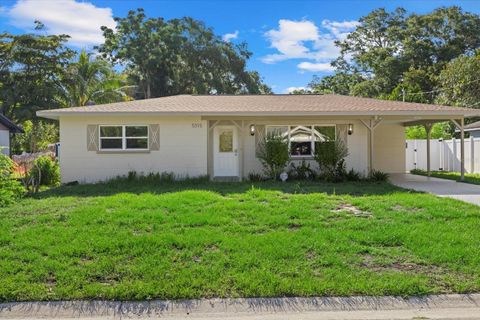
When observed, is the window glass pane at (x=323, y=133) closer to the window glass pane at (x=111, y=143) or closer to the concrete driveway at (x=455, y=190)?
the concrete driveway at (x=455, y=190)

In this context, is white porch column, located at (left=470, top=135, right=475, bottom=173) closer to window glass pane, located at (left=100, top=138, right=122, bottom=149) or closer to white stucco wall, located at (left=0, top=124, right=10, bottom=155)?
window glass pane, located at (left=100, top=138, right=122, bottom=149)

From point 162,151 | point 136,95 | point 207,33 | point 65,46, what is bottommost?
point 162,151

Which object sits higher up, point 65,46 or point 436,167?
point 65,46

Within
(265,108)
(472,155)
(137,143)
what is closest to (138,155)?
(137,143)

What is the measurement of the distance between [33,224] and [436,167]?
1894 cm

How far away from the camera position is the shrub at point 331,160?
48.5ft

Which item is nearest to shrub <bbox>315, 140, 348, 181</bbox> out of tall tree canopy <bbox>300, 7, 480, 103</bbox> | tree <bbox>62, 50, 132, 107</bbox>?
tree <bbox>62, 50, 132, 107</bbox>

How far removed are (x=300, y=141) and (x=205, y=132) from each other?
3553mm

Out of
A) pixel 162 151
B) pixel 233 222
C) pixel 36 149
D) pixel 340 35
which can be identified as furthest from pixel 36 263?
pixel 340 35

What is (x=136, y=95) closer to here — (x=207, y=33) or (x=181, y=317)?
(x=207, y=33)

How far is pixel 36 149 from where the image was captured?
Result: 31.1m

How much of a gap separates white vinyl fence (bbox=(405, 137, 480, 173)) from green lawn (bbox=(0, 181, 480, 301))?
11038mm

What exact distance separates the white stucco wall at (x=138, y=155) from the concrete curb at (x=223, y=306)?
10.3 metres

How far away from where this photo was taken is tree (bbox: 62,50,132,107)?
28750 millimetres
